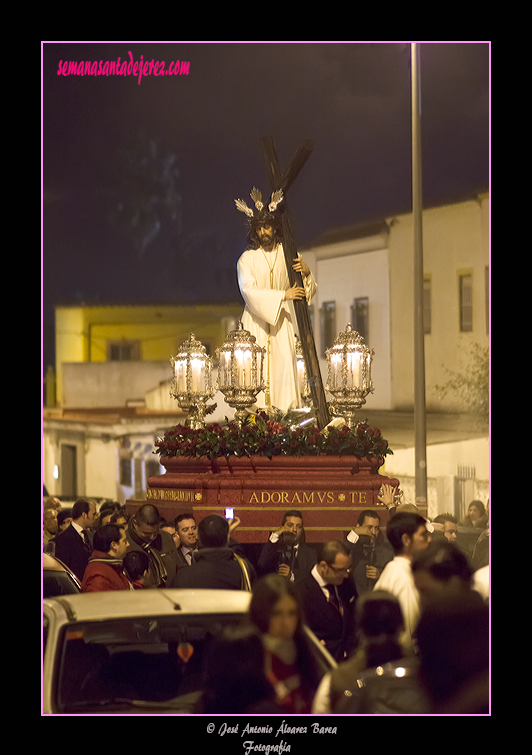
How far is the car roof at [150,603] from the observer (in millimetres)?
5715

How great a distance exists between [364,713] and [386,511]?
7.53ft

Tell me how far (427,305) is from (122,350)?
3.62 meters

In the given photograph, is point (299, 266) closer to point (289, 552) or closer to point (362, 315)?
point (289, 552)

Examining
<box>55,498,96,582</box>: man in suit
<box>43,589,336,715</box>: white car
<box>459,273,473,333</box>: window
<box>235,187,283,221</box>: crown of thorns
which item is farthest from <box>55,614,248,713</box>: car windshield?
<box>459,273,473,333</box>: window

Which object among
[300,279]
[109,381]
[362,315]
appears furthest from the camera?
[362,315]

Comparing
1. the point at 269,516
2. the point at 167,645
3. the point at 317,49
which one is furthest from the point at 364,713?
the point at 317,49

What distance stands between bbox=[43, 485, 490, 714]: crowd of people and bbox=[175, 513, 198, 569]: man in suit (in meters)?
0.25

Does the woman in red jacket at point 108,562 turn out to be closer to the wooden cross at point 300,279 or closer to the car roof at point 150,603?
the car roof at point 150,603

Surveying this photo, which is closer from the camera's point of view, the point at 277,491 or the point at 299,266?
the point at 277,491

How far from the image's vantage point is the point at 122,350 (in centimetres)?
1238

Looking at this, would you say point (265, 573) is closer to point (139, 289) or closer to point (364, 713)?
point (364, 713)

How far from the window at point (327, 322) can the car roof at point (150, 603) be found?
7375 mm

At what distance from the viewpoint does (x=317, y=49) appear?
877 cm

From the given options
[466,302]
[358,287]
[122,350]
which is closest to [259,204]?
[466,302]
